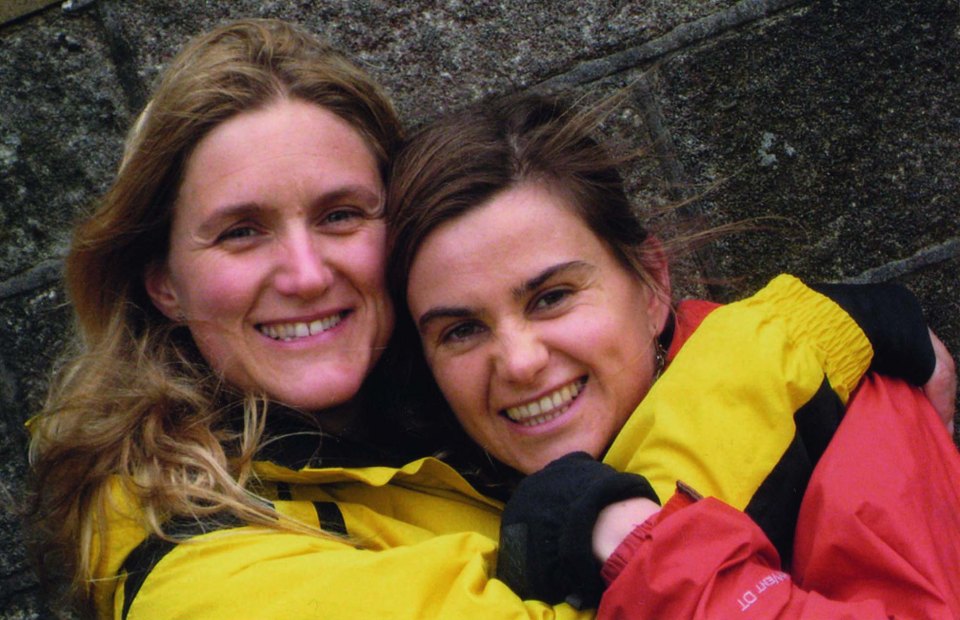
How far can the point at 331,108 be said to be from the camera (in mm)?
2025

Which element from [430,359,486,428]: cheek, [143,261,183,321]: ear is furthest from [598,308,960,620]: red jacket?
[143,261,183,321]: ear

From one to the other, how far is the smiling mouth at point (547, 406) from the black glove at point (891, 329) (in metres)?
0.52

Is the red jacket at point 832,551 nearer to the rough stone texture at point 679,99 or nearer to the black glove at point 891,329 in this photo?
the black glove at point 891,329

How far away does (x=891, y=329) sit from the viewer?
6.49ft

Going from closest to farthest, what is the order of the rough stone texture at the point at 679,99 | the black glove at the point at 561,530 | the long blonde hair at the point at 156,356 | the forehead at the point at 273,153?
the black glove at the point at 561,530, the long blonde hair at the point at 156,356, the forehead at the point at 273,153, the rough stone texture at the point at 679,99

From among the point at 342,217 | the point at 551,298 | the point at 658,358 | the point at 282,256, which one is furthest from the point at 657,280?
the point at 282,256

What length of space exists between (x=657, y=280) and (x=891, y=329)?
0.44m

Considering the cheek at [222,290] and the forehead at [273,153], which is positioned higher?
the forehead at [273,153]

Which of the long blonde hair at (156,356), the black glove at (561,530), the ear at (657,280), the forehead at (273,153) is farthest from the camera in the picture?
the ear at (657,280)

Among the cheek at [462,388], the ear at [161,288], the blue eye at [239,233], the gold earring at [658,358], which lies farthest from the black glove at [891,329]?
the ear at [161,288]

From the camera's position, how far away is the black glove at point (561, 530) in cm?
153

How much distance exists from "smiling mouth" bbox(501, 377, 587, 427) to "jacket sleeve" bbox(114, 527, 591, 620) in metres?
0.31

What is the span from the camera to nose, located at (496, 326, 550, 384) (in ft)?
5.82

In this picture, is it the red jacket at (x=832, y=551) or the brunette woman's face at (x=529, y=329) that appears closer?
the red jacket at (x=832, y=551)
